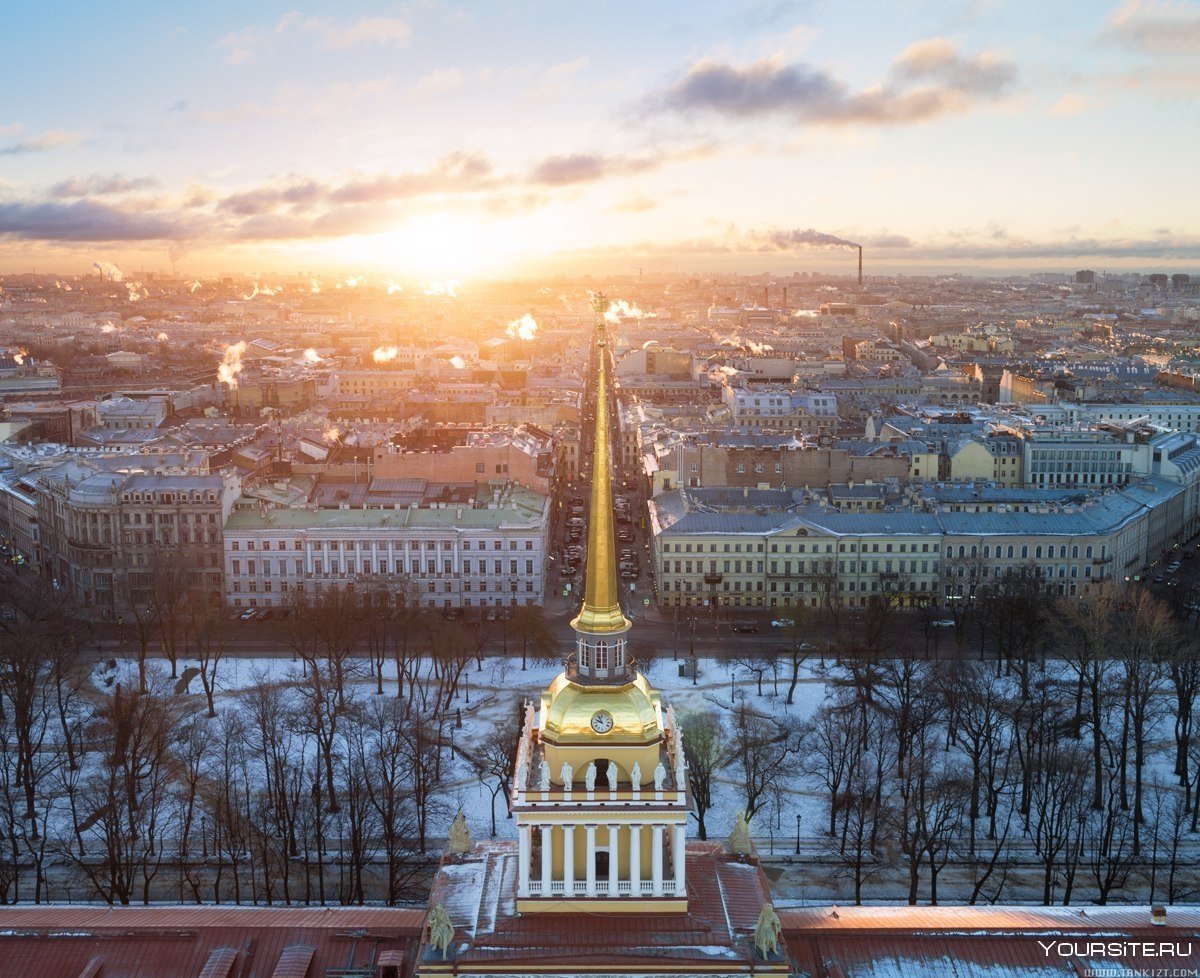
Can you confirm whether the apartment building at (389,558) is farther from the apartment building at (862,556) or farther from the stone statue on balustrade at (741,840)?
the stone statue on balustrade at (741,840)

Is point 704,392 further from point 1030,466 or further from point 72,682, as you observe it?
point 72,682

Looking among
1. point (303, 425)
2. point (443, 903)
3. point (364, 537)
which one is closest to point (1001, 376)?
point (303, 425)

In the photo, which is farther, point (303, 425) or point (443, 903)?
point (303, 425)

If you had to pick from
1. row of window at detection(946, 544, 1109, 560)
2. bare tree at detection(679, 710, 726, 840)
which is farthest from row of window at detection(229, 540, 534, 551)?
bare tree at detection(679, 710, 726, 840)

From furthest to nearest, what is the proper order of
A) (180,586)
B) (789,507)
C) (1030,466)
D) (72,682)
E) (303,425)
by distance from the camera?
(303,425)
(1030,466)
(789,507)
(180,586)
(72,682)

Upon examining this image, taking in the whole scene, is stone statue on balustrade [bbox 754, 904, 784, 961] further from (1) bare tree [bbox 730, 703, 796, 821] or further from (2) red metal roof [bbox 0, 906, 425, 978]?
(1) bare tree [bbox 730, 703, 796, 821]

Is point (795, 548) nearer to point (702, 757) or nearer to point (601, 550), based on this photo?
point (702, 757)
